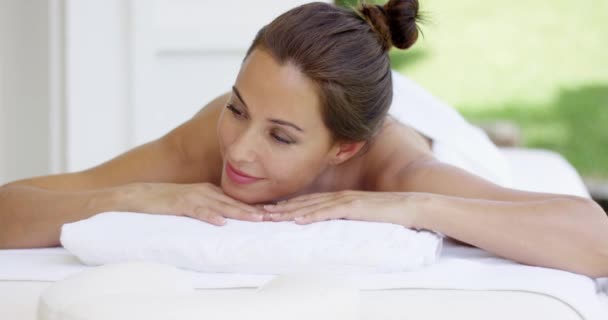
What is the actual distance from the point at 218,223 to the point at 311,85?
0.36 metres

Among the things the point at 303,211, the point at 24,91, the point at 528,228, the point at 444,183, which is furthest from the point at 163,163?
the point at 24,91

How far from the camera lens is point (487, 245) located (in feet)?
6.93

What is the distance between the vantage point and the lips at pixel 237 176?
2.26 m

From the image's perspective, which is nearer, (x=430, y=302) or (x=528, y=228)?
(x=430, y=302)

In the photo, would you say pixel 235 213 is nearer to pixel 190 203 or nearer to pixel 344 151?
pixel 190 203

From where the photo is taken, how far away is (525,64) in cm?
795

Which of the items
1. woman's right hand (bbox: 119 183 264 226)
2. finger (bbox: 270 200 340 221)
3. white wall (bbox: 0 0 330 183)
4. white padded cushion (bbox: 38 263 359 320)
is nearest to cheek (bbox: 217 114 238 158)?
woman's right hand (bbox: 119 183 264 226)

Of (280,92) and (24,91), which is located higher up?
(280,92)

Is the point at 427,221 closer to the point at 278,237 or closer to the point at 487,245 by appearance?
the point at 487,245

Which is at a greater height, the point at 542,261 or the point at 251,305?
the point at 251,305

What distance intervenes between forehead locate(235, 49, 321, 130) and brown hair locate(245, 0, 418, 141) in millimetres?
18

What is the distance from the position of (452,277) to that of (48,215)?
87 cm

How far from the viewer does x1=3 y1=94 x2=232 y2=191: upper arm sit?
2572 millimetres

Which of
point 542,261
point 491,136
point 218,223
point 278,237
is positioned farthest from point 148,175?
point 491,136
